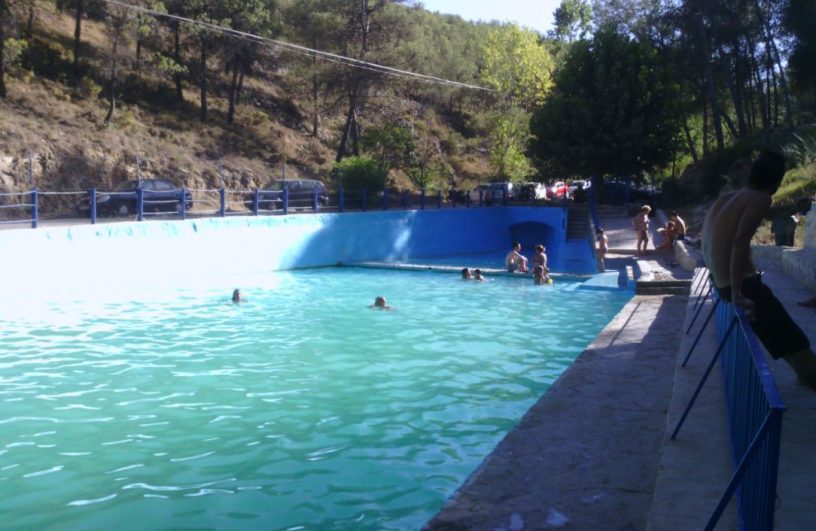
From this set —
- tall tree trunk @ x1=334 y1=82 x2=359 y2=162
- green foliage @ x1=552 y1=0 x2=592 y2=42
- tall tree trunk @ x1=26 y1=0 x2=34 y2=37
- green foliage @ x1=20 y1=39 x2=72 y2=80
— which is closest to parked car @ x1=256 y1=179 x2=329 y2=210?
tall tree trunk @ x1=334 y1=82 x2=359 y2=162

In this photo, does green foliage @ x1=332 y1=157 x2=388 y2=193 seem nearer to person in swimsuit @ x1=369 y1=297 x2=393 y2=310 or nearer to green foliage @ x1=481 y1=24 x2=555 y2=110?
person in swimsuit @ x1=369 y1=297 x2=393 y2=310

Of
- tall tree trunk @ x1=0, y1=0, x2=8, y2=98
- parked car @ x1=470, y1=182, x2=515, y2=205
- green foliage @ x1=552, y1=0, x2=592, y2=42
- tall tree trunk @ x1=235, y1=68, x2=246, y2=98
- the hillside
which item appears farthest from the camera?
green foliage @ x1=552, y1=0, x2=592, y2=42

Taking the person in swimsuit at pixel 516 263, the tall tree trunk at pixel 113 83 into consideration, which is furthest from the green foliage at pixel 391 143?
the person in swimsuit at pixel 516 263

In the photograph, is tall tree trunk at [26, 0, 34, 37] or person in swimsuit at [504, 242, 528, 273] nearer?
person in swimsuit at [504, 242, 528, 273]

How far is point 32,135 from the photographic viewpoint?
36.6 metres

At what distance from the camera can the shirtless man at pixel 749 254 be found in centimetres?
513

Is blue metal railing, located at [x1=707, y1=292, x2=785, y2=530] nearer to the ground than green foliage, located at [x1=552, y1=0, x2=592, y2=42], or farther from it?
nearer to the ground

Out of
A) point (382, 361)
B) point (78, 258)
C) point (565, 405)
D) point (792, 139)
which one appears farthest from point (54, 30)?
point (565, 405)

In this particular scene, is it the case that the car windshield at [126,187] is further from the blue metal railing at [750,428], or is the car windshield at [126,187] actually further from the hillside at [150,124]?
the blue metal railing at [750,428]

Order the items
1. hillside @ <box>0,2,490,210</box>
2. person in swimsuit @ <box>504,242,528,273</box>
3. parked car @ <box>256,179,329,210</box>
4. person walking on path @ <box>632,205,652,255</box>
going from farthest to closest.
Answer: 1. hillside @ <box>0,2,490,210</box>
2. parked car @ <box>256,179,329,210</box>
3. person walking on path @ <box>632,205,652,255</box>
4. person in swimsuit @ <box>504,242,528,273</box>

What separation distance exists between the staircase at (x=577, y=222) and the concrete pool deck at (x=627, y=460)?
25.9 metres

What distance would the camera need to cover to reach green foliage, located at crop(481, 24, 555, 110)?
5094 cm

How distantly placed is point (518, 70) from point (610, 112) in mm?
17101

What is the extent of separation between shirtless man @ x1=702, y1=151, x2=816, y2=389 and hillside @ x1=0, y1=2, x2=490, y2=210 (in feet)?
98.9
